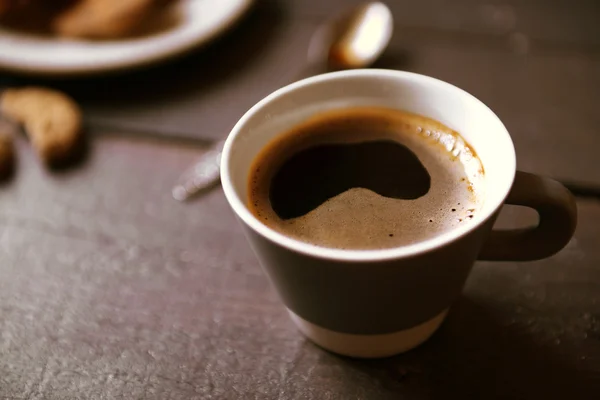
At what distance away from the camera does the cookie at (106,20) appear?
779 millimetres

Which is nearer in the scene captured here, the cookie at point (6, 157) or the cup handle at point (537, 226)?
the cup handle at point (537, 226)

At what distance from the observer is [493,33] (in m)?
0.81

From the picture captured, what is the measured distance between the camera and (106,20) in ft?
2.55

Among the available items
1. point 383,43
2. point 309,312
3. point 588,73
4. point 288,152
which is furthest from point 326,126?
point 588,73

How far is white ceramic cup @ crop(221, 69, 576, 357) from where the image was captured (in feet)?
1.21

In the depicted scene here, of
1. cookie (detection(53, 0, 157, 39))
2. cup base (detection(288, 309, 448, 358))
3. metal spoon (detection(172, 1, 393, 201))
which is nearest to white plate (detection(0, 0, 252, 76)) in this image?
cookie (detection(53, 0, 157, 39))

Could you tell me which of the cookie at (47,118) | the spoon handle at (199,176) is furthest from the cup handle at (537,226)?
the cookie at (47,118)

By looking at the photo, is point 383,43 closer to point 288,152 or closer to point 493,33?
point 493,33

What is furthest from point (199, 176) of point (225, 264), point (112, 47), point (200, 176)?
point (112, 47)

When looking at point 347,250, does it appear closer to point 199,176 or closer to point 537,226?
point 537,226

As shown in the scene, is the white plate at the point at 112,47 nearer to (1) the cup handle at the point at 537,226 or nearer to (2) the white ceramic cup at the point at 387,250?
(2) the white ceramic cup at the point at 387,250

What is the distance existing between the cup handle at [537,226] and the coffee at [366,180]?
3cm

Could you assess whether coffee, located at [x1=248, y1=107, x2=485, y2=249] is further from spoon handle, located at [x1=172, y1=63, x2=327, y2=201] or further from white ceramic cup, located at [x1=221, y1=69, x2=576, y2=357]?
spoon handle, located at [x1=172, y1=63, x2=327, y2=201]

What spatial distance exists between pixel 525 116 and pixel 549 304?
0.27 metres
